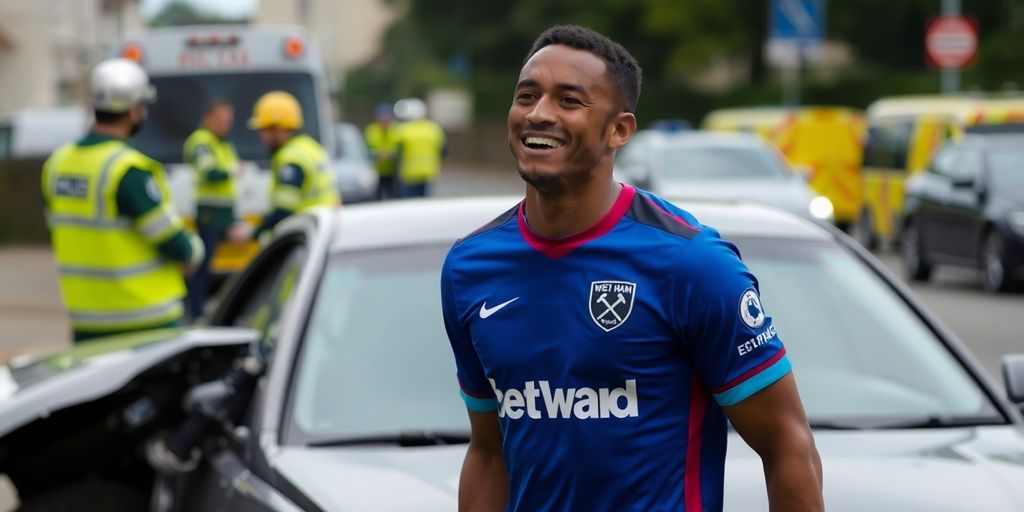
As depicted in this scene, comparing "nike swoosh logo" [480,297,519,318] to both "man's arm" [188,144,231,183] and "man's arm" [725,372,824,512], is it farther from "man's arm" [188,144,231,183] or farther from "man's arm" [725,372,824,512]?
"man's arm" [188,144,231,183]

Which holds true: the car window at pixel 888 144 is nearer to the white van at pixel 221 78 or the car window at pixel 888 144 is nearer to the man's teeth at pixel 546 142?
the white van at pixel 221 78

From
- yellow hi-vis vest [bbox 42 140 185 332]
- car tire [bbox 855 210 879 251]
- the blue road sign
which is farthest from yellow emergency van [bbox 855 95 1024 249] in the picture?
yellow hi-vis vest [bbox 42 140 185 332]

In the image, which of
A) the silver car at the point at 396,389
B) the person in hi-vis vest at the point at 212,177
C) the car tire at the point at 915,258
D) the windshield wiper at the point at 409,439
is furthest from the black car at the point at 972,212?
the windshield wiper at the point at 409,439

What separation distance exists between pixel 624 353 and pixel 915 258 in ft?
59.5

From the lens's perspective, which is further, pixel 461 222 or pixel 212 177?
pixel 212 177

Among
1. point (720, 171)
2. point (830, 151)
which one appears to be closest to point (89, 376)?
point (720, 171)

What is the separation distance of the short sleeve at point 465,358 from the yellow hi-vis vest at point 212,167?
11.1 m

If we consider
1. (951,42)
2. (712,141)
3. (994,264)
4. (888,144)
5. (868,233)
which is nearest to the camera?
(994,264)

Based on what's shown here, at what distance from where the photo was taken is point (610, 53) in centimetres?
303

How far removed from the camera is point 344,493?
4.15 meters

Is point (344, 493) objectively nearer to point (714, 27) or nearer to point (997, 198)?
point (997, 198)

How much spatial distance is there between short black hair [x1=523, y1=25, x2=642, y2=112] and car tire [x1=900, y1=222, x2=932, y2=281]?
700 inches

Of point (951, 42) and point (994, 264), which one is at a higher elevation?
point (951, 42)

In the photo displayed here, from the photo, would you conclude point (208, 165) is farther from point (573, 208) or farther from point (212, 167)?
point (573, 208)
